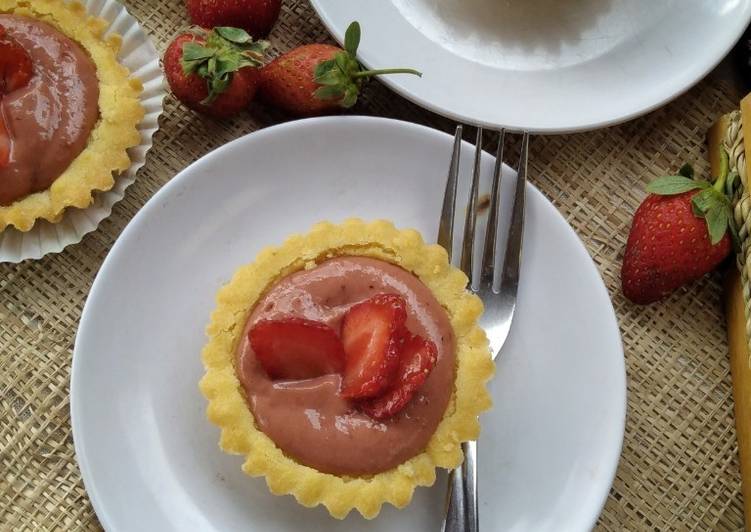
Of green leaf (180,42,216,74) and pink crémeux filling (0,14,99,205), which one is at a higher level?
green leaf (180,42,216,74)

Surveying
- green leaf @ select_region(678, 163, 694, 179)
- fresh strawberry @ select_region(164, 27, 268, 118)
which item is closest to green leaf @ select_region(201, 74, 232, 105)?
fresh strawberry @ select_region(164, 27, 268, 118)

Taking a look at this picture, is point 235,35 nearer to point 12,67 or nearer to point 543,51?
point 12,67

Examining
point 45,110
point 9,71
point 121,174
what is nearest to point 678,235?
point 121,174

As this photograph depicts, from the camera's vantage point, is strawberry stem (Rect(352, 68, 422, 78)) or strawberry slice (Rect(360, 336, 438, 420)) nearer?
strawberry slice (Rect(360, 336, 438, 420))

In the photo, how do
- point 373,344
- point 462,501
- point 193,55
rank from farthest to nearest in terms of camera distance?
point 193,55 < point 462,501 < point 373,344

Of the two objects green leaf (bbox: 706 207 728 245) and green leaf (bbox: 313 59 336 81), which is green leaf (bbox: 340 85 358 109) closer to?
green leaf (bbox: 313 59 336 81)

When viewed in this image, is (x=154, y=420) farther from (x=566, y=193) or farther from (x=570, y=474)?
(x=566, y=193)

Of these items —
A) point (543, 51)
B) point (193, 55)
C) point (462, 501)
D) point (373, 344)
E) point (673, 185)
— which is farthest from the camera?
point (543, 51)

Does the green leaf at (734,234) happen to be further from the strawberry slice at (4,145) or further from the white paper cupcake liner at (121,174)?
the strawberry slice at (4,145)

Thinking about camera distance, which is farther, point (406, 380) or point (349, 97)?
point (349, 97)
